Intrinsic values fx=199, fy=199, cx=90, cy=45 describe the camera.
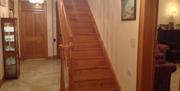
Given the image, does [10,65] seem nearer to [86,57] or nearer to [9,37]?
[9,37]

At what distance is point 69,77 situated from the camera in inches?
145

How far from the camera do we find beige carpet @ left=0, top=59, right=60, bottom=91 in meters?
4.33

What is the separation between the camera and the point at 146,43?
273 centimetres

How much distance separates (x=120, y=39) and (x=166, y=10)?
5374mm

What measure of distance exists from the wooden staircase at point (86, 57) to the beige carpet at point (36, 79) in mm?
680

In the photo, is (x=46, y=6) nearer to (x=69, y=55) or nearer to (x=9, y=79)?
(x=9, y=79)

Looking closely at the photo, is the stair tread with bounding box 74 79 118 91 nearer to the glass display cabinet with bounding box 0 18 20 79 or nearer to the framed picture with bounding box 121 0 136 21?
the framed picture with bounding box 121 0 136 21

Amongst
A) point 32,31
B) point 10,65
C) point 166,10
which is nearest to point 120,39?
point 10,65

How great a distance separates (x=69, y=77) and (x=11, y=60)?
204 cm

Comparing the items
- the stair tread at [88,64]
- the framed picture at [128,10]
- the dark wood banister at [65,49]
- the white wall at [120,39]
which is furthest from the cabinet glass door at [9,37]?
the framed picture at [128,10]

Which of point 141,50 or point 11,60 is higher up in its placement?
point 141,50

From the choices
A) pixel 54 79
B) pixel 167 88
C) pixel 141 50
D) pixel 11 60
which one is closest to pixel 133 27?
pixel 141 50

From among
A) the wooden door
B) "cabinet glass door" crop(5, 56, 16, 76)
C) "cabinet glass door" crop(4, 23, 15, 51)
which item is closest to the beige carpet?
"cabinet glass door" crop(5, 56, 16, 76)

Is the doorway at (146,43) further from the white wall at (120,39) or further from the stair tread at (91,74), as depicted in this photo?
the stair tread at (91,74)
